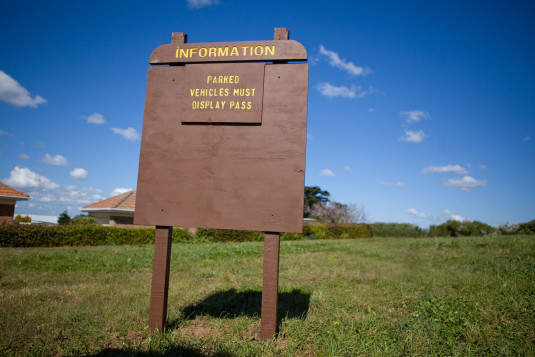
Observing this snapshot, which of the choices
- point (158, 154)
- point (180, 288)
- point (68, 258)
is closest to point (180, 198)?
point (158, 154)

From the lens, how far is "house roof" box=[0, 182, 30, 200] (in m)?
18.2

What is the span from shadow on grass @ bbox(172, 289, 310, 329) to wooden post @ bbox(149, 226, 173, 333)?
0.28 meters

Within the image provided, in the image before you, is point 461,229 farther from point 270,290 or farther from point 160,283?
point 160,283

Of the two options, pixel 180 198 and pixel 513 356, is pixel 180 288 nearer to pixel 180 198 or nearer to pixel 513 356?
pixel 180 198

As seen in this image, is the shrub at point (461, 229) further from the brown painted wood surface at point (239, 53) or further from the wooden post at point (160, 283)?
the wooden post at point (160, 283)

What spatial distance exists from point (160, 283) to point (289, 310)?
80.7 inches

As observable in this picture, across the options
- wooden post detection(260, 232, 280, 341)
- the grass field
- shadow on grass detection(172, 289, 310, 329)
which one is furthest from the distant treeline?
wooden post detection(260, 232, 280, 341)

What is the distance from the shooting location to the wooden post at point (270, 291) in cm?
384

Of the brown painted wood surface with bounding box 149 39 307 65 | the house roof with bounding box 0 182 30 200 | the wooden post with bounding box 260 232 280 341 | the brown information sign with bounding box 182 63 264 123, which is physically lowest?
the wooden post with bounding box 260 232 280 341

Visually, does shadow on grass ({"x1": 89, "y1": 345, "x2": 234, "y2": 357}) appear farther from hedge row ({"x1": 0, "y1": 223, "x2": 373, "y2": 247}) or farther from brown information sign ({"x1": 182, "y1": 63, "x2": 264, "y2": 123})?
hedge row ({"x1": 0, "y1": 223, "x2": 373, "y2": 247})

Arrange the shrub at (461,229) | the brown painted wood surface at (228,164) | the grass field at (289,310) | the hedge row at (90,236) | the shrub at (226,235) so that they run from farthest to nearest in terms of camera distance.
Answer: the shrub at (461,229) → the shrub at (226,235) → the hedge row at (90,236) → the brown painted wood surface at (228,164) → the grass field at (289,310)

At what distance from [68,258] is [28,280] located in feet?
9.87

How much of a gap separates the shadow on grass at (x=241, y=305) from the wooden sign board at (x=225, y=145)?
167 centimetres

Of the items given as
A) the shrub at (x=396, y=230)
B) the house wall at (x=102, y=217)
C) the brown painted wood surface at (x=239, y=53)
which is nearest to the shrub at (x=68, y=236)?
the house wall at (x=102, y=217)
